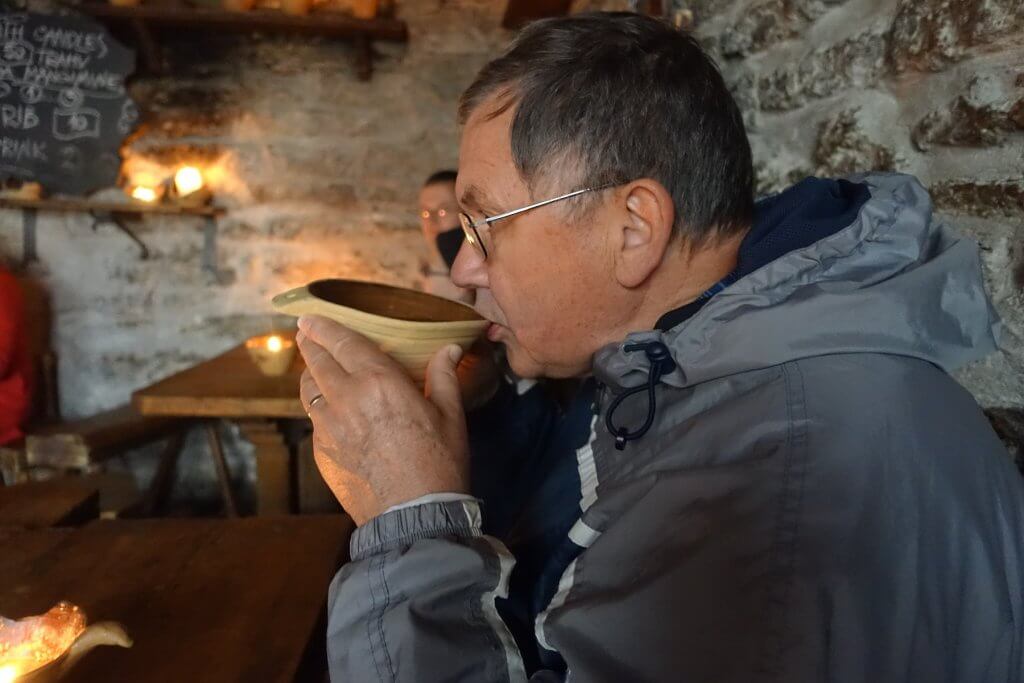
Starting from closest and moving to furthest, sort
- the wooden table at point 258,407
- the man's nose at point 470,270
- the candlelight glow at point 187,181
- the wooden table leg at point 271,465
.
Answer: the man's nose at point 470,270 < the wooden table at point 258,407 < the wooden table leg at point 271,465 < the candlelight glow at point 187,181

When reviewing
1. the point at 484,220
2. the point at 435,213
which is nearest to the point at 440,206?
the point at 435,213

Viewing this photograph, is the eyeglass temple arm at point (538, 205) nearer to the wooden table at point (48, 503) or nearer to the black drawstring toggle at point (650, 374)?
the black drawstring toggle at point (650, 374)

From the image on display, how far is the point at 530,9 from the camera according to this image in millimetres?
3127

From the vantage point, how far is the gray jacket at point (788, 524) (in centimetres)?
56

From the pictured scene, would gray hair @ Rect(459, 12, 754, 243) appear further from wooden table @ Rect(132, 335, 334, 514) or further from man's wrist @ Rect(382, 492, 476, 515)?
wooden table @ Rect(132, 335, 334, 514)

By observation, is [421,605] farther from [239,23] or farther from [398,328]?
[239,23]

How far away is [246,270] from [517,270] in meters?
2.77

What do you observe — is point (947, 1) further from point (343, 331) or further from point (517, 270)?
point (343, 331)

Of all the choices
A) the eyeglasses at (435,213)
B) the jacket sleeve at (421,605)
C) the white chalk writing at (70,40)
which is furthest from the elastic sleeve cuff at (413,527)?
the white chalk writing at (70,40)

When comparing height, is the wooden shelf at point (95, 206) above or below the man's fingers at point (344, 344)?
below

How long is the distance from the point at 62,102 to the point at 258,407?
6.76 ft

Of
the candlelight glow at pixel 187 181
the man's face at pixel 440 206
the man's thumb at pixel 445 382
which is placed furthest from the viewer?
the candlelight glow at pixel 187 181

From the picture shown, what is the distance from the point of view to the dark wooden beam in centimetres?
301

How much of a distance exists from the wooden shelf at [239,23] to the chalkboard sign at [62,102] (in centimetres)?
12
